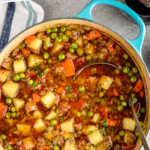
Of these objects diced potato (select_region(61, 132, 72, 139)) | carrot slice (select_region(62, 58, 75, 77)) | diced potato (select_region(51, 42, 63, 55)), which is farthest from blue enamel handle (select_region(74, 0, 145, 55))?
diced potato (select_region(61, 132, 72, 139))

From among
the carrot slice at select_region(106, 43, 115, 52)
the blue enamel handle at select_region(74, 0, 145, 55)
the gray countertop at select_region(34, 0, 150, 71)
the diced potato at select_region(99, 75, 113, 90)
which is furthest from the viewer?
the gray countertop at select_region(34, 0, 150, 71)

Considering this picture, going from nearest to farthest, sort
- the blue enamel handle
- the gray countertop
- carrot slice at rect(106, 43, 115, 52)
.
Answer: the blue enamel handle → carrot slice at rect(106, 43, 115, 52) → the gray countertop

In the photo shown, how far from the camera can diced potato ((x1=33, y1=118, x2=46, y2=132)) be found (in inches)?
156

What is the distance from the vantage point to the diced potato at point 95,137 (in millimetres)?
3918

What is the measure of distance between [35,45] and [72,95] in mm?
868

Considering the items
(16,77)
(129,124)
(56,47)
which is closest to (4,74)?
(16,77)

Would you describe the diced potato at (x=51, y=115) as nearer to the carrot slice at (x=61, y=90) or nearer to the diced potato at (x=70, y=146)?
the carrot slice at (x=61, y=90)

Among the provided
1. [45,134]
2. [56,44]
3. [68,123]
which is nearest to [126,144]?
[68,123]

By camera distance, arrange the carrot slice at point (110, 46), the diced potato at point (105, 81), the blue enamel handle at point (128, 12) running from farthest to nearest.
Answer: the carrot slice at point (110, 46) < the diced potato at point (105, 81) < the blue enamel handle at point (128, 12)

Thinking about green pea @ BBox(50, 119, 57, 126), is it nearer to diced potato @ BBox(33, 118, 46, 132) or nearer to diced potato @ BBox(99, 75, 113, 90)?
diced potato @ BBox(33, 118, 46, 132)

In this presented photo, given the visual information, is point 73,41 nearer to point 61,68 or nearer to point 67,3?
point 61,68

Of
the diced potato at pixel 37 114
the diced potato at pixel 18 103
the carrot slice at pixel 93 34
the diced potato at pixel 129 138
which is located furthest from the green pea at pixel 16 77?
the diced potato at pixel 129 138

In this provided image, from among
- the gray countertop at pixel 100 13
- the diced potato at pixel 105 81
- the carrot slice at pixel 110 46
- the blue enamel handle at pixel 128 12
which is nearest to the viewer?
the blue enamel handle at pixel 128 12

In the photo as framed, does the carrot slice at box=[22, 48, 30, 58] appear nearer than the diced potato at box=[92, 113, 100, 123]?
No
